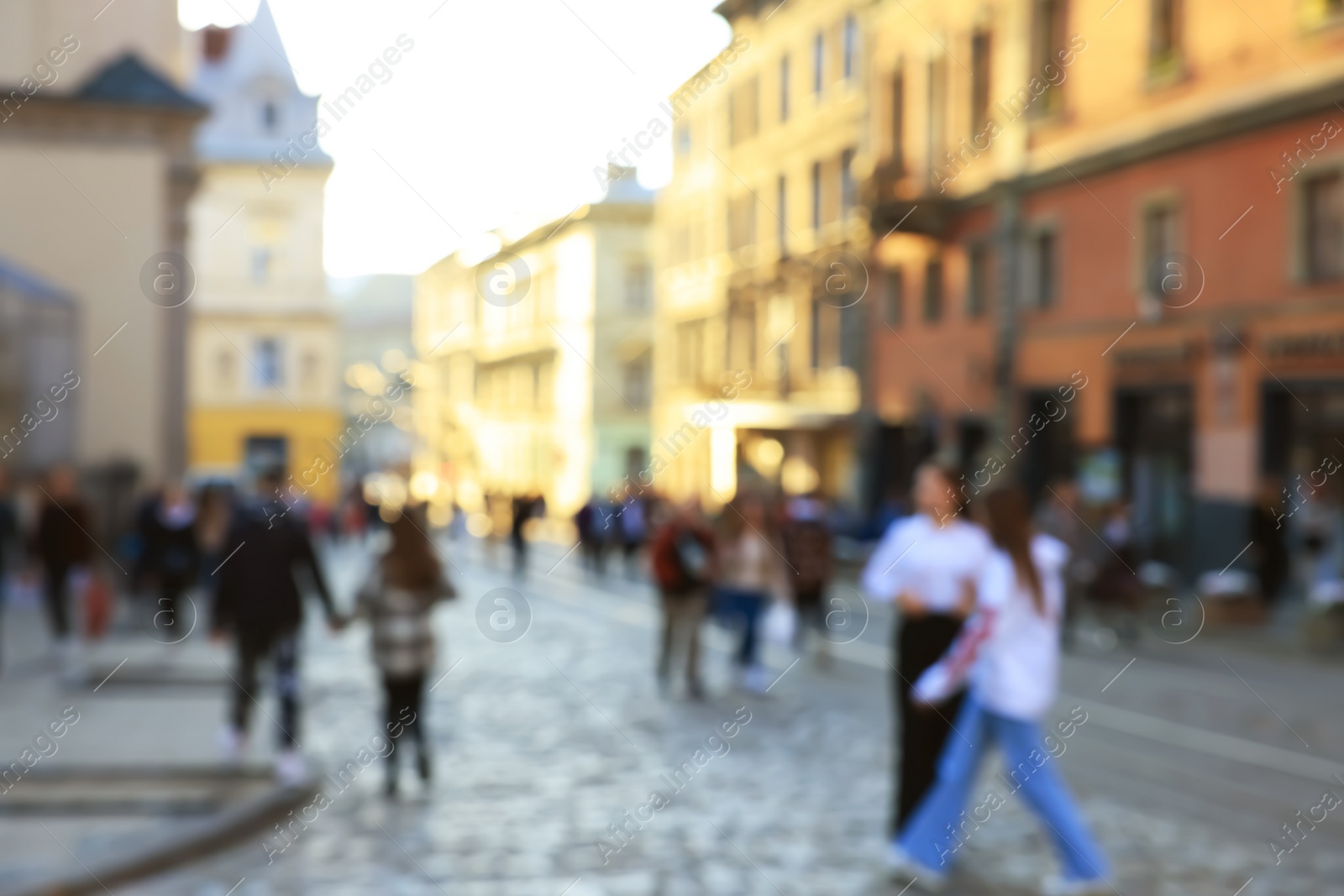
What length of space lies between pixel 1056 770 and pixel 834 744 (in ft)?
5.61

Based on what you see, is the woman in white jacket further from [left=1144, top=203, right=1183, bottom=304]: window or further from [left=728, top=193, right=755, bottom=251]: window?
[left=728, top=193, right=755, bottom=251]: window

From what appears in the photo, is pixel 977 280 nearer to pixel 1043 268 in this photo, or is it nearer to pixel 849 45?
pixel 1043 268

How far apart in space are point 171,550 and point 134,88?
14.0 metres

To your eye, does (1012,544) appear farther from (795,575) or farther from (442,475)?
(442,475)

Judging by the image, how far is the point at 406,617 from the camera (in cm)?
969

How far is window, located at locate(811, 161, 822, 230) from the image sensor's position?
4191 cm

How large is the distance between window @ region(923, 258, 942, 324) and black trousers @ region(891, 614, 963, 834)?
26.7m

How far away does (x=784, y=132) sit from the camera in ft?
145

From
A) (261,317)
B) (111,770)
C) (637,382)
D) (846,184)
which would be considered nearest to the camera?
(111,770)

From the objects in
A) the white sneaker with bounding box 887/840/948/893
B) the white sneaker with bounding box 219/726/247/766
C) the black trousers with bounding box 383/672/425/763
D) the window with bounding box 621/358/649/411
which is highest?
the window with bounding box 621/358/649/411

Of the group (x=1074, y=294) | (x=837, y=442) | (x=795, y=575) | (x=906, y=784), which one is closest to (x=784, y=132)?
(x=837, y=442)

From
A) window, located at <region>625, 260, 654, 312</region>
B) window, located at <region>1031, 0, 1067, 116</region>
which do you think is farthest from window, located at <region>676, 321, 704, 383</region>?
A: window, located at <region>1031, 0, 1067, 116</region>

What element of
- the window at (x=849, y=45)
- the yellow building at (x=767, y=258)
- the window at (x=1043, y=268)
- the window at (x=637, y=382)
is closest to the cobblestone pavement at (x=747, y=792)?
the window at (x=1043, y=268)

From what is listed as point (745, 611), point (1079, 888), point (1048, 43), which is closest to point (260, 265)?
point (1048, 43)
